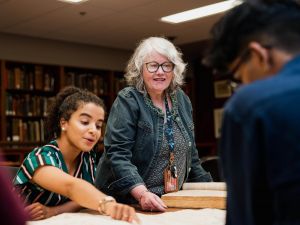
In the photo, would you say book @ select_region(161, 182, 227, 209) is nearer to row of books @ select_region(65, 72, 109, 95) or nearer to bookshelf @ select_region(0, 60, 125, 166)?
bookshelf @ select_region(0, 60, 125, 166)

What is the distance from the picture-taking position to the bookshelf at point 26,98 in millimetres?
6770

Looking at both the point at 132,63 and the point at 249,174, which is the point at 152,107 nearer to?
the point at 132,63

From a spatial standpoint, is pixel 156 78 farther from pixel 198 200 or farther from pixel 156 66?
pixel 198 200

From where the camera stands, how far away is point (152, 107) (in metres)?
1.92

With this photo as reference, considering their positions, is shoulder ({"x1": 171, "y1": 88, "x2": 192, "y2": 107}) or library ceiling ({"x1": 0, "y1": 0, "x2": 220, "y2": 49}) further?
library ceiling ({"x1": 0, "y1": 0, "x2": 220, "y2": 49})

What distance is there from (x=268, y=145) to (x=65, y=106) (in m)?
1.44

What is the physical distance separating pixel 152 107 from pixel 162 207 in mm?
494

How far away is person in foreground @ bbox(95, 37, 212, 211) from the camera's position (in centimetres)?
182

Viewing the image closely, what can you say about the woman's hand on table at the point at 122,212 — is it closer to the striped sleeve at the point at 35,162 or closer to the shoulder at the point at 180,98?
the striped sleeve at the point at 35,162

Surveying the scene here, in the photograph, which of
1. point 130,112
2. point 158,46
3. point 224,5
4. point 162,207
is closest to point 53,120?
point 130,112

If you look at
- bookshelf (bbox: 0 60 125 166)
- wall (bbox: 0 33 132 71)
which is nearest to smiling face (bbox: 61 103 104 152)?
bookshelf (bbox: 0 60 125 166)

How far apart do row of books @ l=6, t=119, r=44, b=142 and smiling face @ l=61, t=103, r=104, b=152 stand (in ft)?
17.2

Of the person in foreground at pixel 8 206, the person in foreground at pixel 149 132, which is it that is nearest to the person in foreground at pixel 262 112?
the person in foreground at pixel 8 206

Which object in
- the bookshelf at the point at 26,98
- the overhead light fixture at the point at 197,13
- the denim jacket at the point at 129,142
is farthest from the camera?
the bookshelf at the point at 26,98
